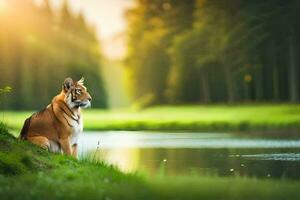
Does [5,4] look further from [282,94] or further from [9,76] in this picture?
[282,94]

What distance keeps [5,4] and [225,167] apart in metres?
110

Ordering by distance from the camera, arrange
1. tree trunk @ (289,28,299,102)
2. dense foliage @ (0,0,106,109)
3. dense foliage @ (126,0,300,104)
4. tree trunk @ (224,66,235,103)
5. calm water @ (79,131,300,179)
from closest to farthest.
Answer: calm water @ (79,131,300,179)
tree trunk @ (289,28,299,102)
dense foliage @ (126,0,300,104)
tree trunk @ (224,66,235,103)
dense foliage @ (0,0,106,109)

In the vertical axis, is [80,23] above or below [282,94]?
above

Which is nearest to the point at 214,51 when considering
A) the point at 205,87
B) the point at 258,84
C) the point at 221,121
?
the point at 258,84

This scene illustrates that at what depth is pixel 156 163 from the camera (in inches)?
960

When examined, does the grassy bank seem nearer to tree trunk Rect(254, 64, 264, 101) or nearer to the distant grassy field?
the distant grassy field

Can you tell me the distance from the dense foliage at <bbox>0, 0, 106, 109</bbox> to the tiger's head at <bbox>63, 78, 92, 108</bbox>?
77810mm

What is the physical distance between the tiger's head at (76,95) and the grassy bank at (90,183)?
4.02ft

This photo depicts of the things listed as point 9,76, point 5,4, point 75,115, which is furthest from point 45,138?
point 5,4

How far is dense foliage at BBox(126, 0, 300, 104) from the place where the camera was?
6750 cm

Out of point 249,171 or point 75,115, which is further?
point 249,171

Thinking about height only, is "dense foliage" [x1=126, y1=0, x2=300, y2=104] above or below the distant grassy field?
above

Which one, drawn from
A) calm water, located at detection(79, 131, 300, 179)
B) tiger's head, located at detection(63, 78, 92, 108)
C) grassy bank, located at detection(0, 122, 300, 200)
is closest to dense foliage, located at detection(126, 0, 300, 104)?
calm water, located at detection(79, 131, 300, 179)

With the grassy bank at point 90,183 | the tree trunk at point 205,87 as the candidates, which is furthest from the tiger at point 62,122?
the tree trunk at point 205,87
